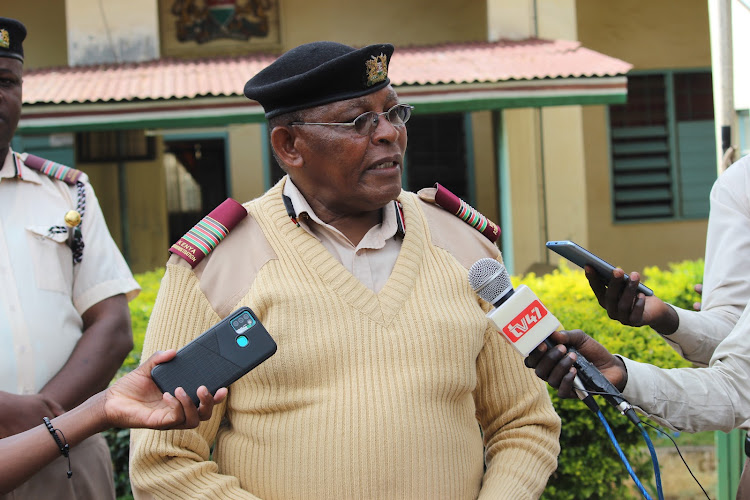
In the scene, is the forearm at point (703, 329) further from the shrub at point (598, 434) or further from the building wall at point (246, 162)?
the building wall at point (246, 162)

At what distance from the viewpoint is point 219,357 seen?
187 centimetres

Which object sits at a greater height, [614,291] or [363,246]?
[363,246]

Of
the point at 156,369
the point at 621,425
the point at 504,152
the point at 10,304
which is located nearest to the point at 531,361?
the point at 156,369

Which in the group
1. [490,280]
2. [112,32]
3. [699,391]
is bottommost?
[699,391]

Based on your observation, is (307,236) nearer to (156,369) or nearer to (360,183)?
(360,183)

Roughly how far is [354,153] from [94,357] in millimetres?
1128

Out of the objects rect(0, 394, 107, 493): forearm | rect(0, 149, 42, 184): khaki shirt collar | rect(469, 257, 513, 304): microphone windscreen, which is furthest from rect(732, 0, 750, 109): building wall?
rect(0, 394, 107, 493): forearm

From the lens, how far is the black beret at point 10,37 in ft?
8.82

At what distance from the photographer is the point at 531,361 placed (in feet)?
6.28

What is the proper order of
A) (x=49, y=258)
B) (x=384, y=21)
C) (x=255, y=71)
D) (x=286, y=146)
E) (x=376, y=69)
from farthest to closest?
(x=384, y=21)
(x=255, y=71)
(x=49, y=258)
(x=286, y=146)
(x=376, y=69)

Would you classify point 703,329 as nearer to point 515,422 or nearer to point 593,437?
point 515,422

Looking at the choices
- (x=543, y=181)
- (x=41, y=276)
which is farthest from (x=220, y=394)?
(x=543, y=181)

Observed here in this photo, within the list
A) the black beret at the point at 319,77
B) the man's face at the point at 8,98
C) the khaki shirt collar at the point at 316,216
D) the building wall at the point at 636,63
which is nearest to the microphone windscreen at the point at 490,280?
the khaki shirt collar at the point at 316,216

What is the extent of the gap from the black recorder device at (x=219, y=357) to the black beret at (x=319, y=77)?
626 mm
